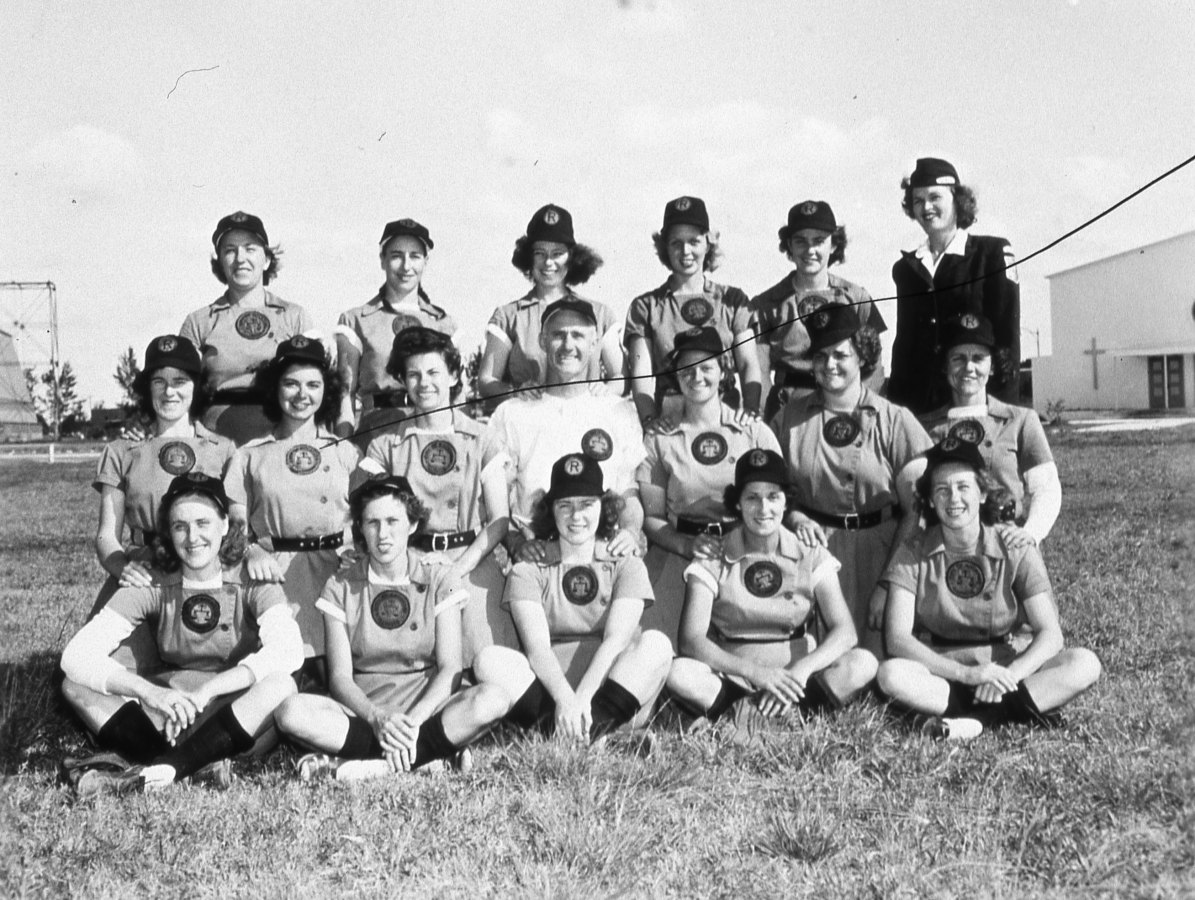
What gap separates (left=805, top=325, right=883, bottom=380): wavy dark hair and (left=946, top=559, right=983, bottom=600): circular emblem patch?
0.90m

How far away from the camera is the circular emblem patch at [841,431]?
4.81 metres

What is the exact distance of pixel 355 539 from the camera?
4.45 m

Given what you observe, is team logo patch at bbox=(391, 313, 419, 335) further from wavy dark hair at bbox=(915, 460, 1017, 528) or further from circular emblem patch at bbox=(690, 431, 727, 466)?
wavy dark hair at bbox=(915, 460, 1017, 528)

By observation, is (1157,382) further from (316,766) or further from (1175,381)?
(316,766)

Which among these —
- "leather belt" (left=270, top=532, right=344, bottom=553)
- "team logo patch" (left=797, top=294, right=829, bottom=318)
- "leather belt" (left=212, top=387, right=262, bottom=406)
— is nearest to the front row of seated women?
"leather belt" (left=270, top=532, right=344, bottom=553)

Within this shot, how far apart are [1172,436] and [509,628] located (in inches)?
602

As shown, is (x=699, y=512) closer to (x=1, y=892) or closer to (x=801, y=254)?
(x=801, y=254)

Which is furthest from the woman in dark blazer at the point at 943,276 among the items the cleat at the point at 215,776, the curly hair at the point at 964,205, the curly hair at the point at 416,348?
the cleat at the point at 215,776

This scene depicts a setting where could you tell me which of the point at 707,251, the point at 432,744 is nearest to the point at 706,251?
the point at 707,251

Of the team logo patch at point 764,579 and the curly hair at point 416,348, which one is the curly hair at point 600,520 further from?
the curly hair at point 416,348

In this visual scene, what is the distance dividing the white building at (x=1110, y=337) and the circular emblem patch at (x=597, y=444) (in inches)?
677

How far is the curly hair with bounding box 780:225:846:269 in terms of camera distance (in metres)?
5.74

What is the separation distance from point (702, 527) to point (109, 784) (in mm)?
2277

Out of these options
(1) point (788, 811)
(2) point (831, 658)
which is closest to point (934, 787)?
(1) point (788, 811)
